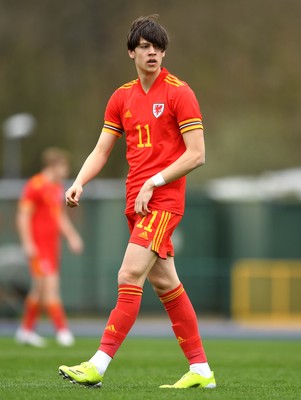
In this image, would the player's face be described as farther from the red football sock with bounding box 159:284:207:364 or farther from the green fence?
the green fence

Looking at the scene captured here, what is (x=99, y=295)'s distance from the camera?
84.0ft

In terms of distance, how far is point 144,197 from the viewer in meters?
8.02

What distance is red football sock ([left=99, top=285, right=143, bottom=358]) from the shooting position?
26.1 ft

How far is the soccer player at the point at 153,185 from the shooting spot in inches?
315

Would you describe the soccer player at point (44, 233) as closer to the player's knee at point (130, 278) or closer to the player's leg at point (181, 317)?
the player's leg at point (181, 317)

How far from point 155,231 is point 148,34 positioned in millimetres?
1339

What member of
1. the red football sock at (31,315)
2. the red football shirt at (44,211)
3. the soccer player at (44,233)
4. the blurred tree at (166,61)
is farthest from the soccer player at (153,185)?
the blurred tree at (166,61)

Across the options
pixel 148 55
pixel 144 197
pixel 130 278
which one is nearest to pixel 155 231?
pixel 144 197

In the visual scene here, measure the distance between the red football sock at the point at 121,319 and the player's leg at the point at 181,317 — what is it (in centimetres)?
28

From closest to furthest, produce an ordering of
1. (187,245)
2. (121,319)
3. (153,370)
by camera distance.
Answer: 1. (121,319)
2. (153,370)
3. (187,245)

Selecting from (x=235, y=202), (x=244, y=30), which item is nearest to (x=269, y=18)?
(x=244, y=30)

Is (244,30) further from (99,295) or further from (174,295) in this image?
(174,295)

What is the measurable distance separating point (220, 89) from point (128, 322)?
27698 millimetres

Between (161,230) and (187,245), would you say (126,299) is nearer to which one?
(161,230)
